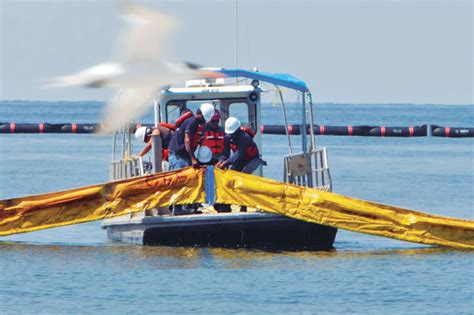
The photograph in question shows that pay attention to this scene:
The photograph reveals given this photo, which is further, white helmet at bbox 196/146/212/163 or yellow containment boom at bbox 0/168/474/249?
white helmet at bbox 196/146/212/163

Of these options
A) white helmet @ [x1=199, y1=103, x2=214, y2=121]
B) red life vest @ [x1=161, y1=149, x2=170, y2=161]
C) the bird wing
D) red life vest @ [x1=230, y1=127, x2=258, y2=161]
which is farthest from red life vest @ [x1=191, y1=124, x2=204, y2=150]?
red life vest @ [x1=161, y1=149, x2=170, y2=161]

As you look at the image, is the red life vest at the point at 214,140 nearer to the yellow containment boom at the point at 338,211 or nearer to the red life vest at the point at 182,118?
the red life vest at the point at 182,118

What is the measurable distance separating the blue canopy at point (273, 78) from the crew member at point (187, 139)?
2.68 ft

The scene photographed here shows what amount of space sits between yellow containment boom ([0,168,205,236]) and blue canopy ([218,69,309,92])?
6.42 ft

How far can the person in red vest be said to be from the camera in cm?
2141

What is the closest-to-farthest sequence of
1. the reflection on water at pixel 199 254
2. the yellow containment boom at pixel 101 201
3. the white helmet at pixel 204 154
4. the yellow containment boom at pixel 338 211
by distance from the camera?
the reflection on water at pixel 199 254 < the yellow containment boom at pixel 338 211 < the yellow containment boom at pixel 101 201 < the white helmet at pixel 204 154

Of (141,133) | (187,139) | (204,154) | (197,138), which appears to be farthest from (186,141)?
(141,133)

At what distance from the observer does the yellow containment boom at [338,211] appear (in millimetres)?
20609

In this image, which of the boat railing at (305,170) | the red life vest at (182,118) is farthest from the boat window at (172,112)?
the boat railing at (305,170)

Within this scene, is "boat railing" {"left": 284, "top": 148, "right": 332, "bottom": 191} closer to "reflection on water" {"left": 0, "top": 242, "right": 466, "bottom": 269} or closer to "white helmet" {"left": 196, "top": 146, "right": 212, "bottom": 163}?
"reflection on water" {"left": 0, "top": 242, "right": 466, "bottom": 269}

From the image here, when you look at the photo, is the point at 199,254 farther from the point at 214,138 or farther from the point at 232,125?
the point at 232,125

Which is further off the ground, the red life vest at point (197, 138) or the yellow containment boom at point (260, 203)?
the red life vest at point (197, 138)

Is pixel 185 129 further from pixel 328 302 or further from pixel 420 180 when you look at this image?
pixel 420 180

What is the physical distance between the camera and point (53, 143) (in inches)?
2685
